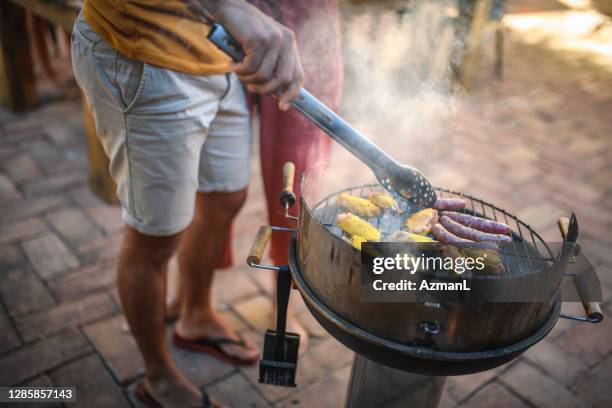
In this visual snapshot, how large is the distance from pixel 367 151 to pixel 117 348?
1503 millimetres

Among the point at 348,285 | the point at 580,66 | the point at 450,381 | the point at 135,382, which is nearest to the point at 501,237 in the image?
the point at 348,285

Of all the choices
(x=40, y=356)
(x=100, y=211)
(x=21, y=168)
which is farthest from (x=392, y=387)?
(x=21, y=168)

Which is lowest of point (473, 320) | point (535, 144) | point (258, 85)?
point (535, 144)

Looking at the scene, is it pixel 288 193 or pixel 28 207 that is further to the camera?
pixel 28 207

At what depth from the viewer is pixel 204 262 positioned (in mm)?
2141

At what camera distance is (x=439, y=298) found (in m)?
1.15

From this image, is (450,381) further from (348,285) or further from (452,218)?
(348,285)

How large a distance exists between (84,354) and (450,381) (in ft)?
5.38

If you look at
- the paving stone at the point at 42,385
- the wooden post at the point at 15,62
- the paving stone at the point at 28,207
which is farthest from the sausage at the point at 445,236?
the wooden post at the point at 15,62

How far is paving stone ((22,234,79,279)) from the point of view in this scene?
8.56 ft

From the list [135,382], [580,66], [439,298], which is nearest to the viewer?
[439,298]

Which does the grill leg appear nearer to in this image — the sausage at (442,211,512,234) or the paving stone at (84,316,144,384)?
the sausage at (442,211,512,234)

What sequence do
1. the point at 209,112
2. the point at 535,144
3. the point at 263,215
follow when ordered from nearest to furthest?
1. the point at 209,112
2. the point at 263,215
3. the point at 535,144

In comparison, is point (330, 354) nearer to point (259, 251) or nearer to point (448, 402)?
point (448, 402)
